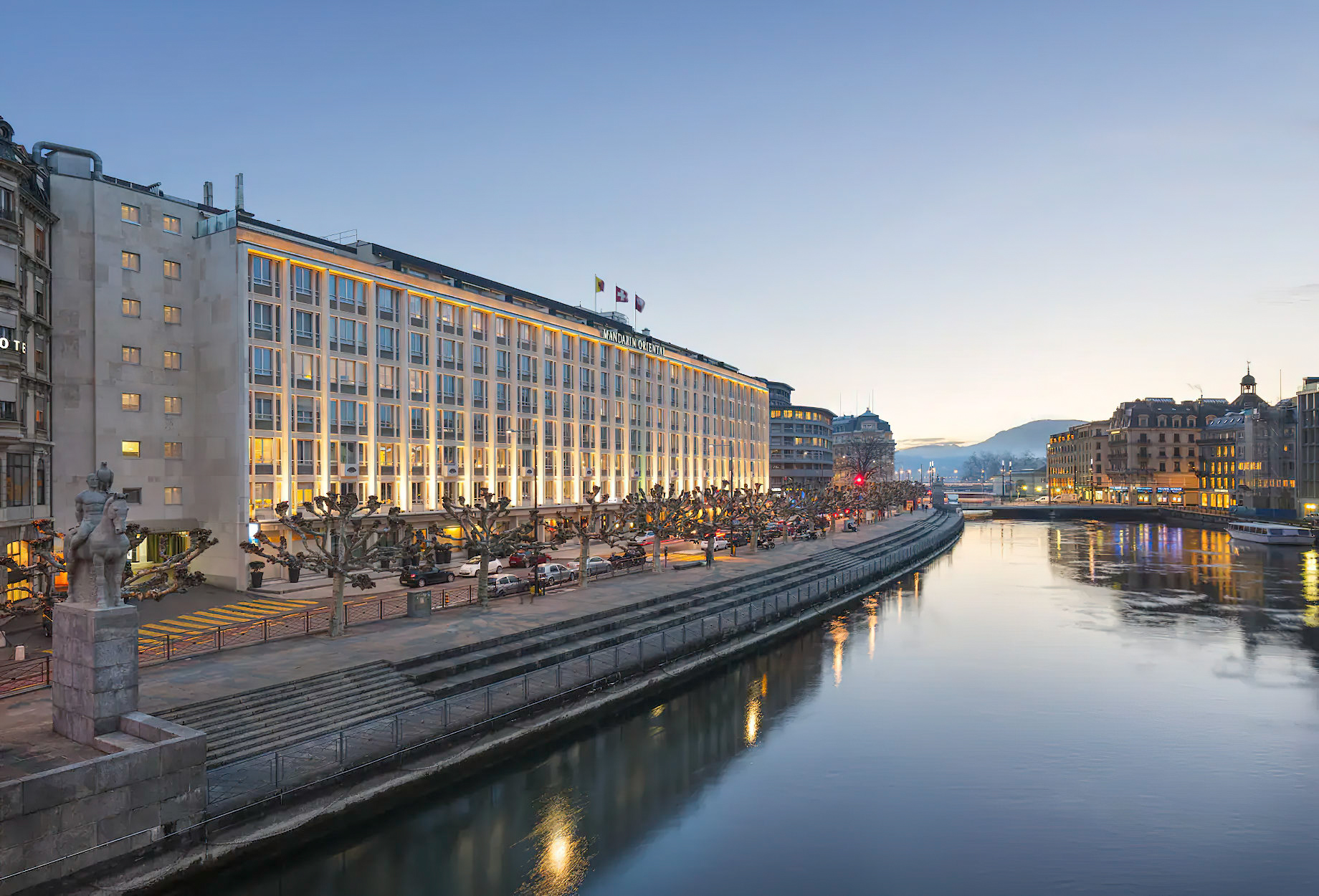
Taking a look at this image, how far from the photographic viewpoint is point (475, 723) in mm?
27875

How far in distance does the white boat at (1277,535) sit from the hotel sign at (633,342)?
90.8 metres

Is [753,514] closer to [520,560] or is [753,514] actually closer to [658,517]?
[658,517]

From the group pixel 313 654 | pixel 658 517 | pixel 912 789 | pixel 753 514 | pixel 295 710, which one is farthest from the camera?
pixel 753 514

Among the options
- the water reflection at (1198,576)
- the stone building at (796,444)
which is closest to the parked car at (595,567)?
the water reflection at (1198,576)

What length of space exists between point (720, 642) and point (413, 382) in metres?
36.2

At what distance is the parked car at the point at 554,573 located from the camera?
5034cm

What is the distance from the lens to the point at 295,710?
83.1 feet

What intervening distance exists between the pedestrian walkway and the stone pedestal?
46.1ft

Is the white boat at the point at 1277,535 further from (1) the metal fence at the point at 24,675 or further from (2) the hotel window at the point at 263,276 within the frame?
(1) the metal fence at the point at 24,675

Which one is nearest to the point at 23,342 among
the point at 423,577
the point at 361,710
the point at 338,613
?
the point at 338,613

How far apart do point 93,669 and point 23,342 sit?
3020 centimetres

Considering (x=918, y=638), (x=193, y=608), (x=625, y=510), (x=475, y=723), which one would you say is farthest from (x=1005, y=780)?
(x=193, y=608)

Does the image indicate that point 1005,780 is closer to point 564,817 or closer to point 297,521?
point 564,817

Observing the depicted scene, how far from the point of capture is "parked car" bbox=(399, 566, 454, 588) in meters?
50.2
